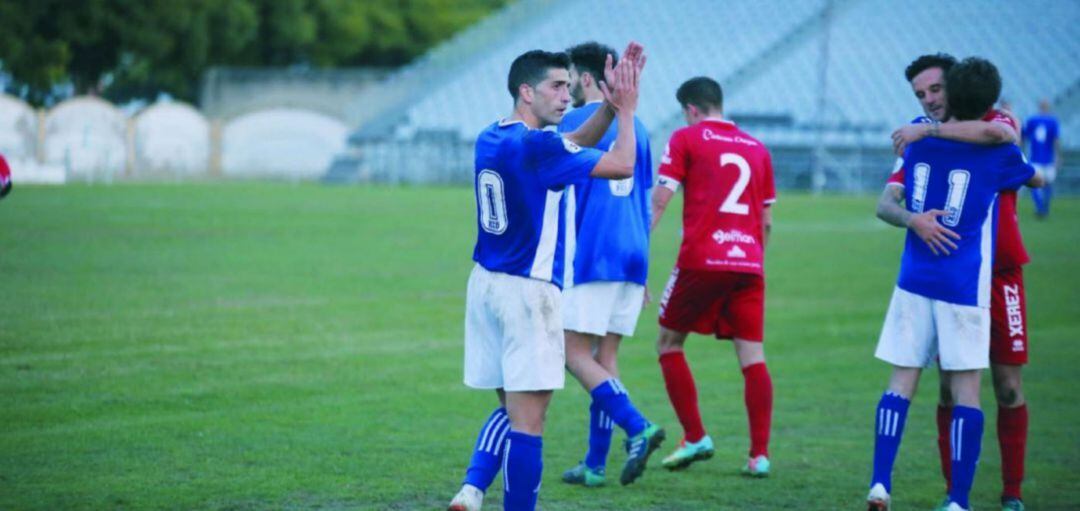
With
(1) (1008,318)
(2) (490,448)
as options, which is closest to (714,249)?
(1) (1008,318)

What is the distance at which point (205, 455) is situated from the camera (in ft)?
29.6

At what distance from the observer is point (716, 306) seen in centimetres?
949

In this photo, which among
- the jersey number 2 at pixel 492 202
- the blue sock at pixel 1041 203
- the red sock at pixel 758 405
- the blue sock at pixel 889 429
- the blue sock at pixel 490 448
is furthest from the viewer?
the blue sock at pixel 1041 203

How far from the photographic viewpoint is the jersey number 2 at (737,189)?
926cm

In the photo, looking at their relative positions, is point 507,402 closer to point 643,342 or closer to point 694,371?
point 694,371

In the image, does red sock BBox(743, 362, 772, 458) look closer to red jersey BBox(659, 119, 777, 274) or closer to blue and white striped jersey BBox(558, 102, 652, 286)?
red jersey BBox(659, 119, 777, 274)

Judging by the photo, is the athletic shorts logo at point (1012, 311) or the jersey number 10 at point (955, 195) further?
the athletic shorts logo at point (1012, 311)

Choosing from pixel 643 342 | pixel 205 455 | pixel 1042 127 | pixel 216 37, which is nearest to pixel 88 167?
pixel 216 37

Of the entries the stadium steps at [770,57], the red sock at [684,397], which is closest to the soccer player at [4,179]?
the red sock at [684,397]

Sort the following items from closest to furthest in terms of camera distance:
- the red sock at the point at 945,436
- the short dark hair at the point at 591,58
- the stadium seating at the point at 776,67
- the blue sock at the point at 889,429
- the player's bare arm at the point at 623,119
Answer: the player's bare arm at the point at 623,119 → the blue sock at the point at 889,429 → the red sock at the point at 945,436 → the short dark hair at the point at 591,58 → the stadium seating at the point at 776,67

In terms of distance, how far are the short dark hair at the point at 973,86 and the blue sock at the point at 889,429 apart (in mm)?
1532

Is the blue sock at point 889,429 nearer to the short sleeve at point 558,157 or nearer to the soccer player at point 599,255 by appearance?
the soccer player at point 599,255

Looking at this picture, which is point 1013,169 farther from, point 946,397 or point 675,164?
point 675,164

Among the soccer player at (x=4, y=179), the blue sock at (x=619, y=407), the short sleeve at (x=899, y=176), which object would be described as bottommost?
the blue sock at (x=619, y=407)
